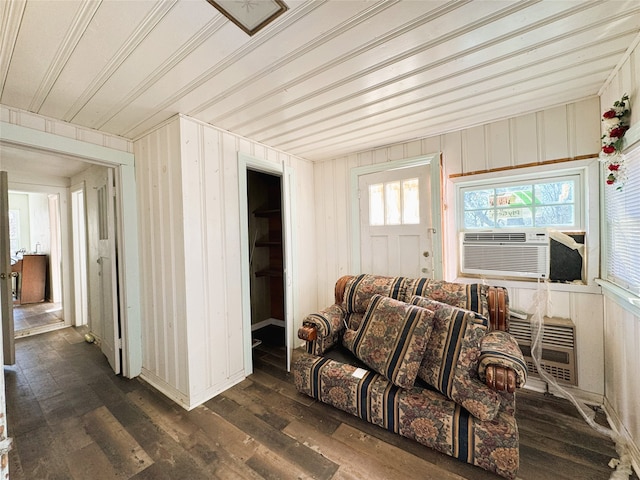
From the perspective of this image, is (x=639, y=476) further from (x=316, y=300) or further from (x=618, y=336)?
(x=316, y=300)

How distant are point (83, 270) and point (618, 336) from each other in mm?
6035

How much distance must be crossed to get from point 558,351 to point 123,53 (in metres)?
3.63

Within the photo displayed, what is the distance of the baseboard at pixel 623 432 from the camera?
4.87 ft

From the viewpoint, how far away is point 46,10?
1142mm

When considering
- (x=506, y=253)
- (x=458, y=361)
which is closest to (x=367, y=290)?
(x=458, y=361)

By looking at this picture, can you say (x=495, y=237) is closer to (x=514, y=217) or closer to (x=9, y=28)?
(x=514, y=217)

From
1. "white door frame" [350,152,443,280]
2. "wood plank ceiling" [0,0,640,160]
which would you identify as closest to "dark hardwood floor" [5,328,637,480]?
"white door frame" [350,152,443,280]

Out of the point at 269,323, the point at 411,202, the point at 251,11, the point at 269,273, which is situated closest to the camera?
the point at 251,11

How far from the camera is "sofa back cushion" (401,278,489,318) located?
6.67 feet

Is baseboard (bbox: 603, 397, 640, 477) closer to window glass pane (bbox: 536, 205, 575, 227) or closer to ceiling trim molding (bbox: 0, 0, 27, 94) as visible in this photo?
window glass pane (bbox: 536, 205, 575, 227)

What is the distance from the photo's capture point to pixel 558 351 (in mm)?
2133

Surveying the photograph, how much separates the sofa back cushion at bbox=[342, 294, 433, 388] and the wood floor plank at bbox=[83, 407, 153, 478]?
156 cm

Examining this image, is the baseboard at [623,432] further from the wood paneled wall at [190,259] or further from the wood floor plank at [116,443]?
the wood floor plank at [116,443]

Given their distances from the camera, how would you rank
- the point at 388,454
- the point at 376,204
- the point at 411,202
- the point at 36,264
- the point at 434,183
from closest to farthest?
the point at 388,454, the point at 434,183, the point at 411,202, the point at 376,204, the point at 36,264
